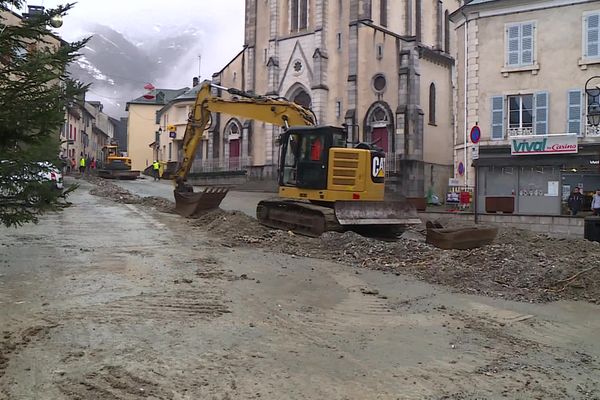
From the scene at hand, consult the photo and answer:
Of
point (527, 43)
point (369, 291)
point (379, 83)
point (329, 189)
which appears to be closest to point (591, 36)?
point (527, 43)

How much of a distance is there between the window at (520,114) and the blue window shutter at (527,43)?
1579 mm

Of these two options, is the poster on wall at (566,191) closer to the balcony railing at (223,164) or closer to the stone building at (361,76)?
the stone building at (361,76)

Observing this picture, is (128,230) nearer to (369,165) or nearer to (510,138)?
(369,165)

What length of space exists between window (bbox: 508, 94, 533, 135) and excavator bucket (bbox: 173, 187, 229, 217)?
14.4 m

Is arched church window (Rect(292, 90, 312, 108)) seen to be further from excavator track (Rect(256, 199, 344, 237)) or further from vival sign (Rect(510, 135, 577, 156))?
excavator track (Rect(256, 199, 344, 237))

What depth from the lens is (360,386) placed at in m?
4.54

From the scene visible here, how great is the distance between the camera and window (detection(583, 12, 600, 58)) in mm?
23422

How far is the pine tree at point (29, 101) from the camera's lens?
6344mm

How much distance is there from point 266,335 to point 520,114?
73.7 feet

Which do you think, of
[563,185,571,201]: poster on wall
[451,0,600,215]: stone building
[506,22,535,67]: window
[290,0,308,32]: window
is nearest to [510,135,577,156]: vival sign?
[451,0,600,215]: stone building

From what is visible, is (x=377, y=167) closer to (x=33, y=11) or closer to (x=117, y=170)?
(x=33, y=11)

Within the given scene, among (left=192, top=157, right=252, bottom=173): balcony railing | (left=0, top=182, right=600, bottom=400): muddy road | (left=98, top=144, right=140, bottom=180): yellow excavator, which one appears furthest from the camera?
(left=98, top=144, right=140, bottom=180): yellow excavator

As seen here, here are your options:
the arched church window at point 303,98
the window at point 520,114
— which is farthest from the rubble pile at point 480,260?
the arched church window at point 303,98

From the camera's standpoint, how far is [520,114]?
2512 cm
